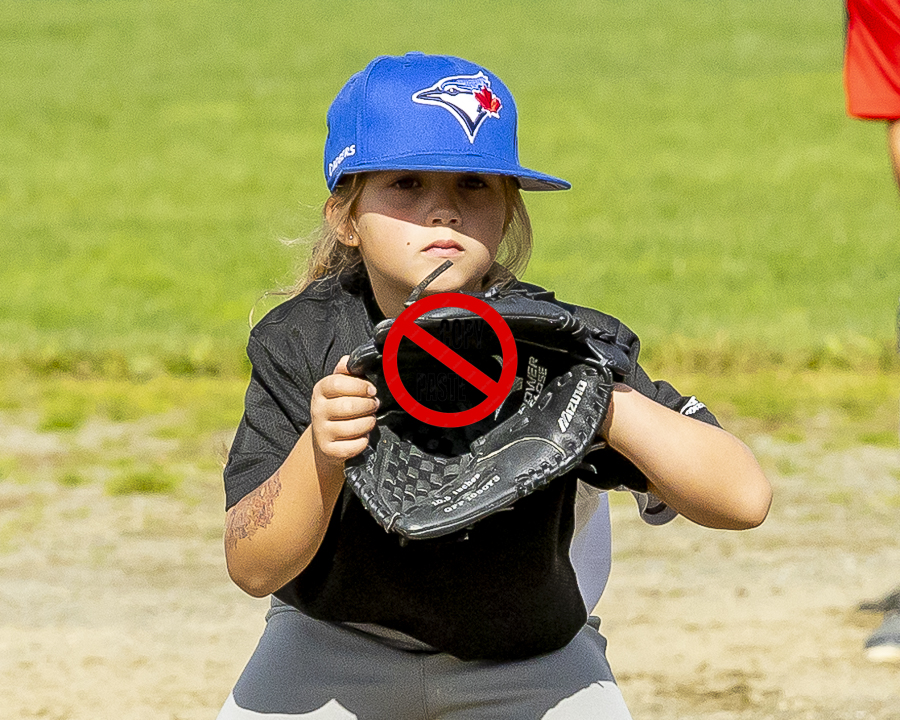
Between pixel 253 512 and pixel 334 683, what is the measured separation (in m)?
0.32

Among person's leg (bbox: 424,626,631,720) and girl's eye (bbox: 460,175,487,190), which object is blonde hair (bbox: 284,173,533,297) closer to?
girl's eye (bbox: 460,175,487,190)

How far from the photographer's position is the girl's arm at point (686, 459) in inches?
73.0

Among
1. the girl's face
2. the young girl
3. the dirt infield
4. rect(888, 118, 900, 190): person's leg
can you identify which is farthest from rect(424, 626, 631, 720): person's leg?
rect(888, 118, 900, 190): person's leg

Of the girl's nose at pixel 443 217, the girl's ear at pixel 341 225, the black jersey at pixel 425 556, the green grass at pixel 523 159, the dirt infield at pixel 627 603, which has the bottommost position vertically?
the green grass at pixel 523 159

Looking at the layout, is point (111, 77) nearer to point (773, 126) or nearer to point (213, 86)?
point (213, 86)

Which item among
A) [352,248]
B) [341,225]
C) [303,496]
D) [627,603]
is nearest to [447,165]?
[341,225]

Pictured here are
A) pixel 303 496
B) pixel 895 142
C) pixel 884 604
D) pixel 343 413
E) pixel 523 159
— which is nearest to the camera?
pixel 343 413

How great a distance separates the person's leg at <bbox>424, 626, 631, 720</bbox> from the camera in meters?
2.02

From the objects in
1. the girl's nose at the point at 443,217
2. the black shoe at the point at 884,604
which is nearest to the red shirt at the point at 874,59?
the black shoe at the point at 884,604

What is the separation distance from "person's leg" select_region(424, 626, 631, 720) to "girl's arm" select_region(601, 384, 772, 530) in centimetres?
33

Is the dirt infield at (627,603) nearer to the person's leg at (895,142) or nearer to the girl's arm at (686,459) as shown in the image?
the person's leg at (895,142)

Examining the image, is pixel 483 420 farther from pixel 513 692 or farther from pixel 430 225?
pixel 513 692

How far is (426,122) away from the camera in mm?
1937

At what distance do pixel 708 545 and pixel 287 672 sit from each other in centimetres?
228
